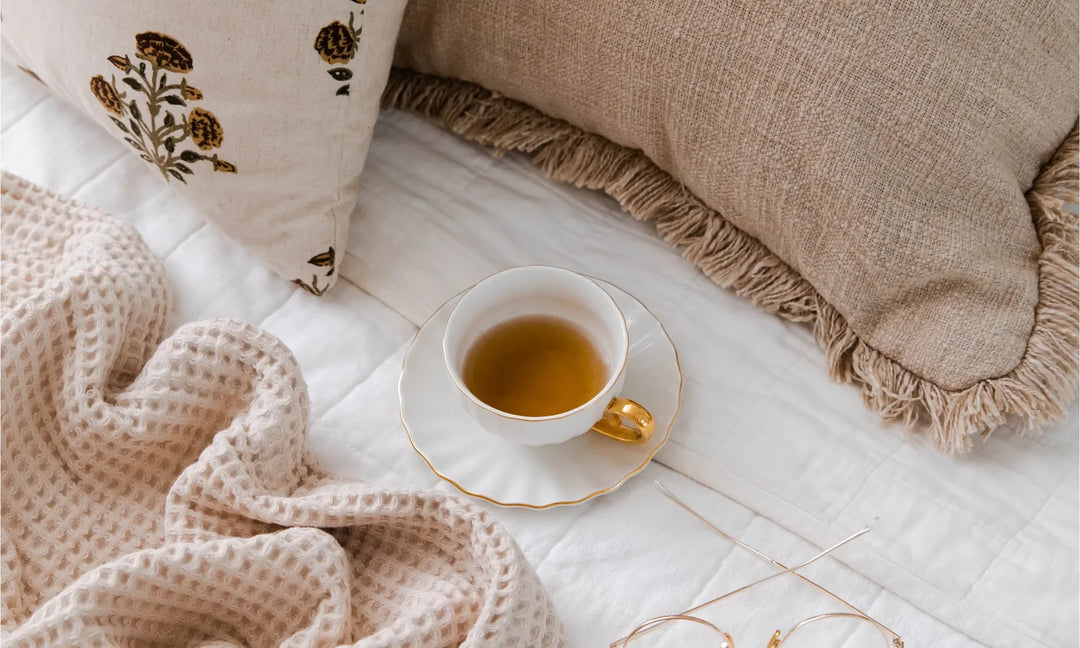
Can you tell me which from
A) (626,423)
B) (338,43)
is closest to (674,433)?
(626,423)

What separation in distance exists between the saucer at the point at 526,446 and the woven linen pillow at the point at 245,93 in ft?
0.40

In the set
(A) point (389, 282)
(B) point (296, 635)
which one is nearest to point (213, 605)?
(B) point (296, 635)

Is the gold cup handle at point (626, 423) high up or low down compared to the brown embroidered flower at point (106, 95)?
down

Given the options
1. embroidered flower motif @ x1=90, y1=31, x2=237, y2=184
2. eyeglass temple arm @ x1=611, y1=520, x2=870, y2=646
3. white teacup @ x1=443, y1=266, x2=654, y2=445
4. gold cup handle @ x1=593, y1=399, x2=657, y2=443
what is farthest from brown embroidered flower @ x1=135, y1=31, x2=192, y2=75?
eyeglass temple arm @ x1=611, y1=520, x2=870, y2=646

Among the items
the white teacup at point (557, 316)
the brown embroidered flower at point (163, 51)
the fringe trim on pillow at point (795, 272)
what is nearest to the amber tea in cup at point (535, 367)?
the white teacup at point (557, 316)

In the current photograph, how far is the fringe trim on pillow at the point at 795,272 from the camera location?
0.59 m

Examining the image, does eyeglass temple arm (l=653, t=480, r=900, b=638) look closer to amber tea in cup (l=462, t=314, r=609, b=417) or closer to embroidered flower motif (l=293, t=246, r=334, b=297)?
amber tea in cup (l=462, t=314, r=609, b=417)

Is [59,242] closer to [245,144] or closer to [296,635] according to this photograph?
[245,144]

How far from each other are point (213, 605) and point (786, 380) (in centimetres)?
40

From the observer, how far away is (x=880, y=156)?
0.57 m

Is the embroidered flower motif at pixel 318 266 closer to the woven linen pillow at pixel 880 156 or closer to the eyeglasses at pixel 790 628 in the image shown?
the woven linen pillow at pixel 880 156

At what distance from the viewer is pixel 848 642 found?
555 mm

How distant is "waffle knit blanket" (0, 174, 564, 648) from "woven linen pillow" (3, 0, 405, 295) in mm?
96

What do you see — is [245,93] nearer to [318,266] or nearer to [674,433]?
[318,266]
